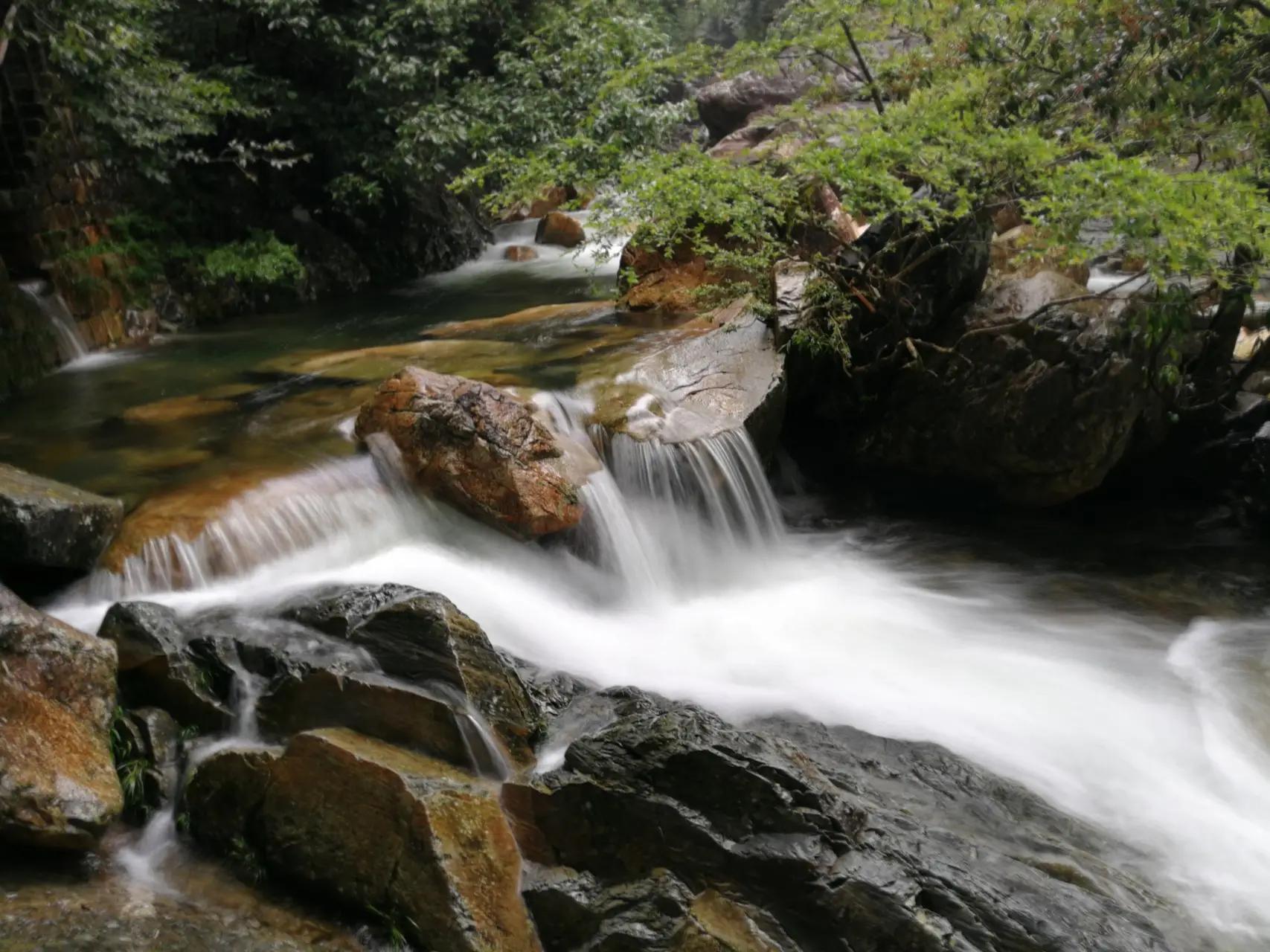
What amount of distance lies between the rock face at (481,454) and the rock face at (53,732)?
2465 millimetres

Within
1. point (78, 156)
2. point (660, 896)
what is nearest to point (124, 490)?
point (660, 896)

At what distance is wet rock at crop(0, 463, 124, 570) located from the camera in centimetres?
487

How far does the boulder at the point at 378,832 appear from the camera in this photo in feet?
11.6

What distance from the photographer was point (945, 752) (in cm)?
496

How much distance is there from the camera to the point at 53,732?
3.91m

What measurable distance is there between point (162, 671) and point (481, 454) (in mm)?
2456

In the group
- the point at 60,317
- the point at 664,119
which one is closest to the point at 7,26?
the point at 60,317

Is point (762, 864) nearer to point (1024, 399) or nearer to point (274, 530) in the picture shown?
point (274, 530)

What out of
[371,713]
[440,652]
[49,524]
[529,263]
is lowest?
[371,713]

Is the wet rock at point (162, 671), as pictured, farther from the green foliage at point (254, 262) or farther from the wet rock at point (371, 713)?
the green foliage at point (254, 262)

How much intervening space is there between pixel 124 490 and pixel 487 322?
534 cm

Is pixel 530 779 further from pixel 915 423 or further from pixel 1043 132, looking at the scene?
pixel 1043 132

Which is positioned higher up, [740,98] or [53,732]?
[740,98]

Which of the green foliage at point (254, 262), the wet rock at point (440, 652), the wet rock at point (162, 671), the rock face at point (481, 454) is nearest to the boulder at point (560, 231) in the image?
the green foliage at point (254, 262)
